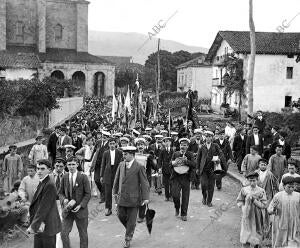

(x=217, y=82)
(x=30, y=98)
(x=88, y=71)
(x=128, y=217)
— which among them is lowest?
(x=128, y=217)

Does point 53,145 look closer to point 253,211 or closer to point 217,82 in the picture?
point 253,211

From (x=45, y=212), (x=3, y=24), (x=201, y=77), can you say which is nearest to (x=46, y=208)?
(x=45, y=212)

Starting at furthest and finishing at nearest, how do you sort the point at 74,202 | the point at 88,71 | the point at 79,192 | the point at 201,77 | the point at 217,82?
the point at 201,77
the point at 88,71
the point at 217,82
the point at 79,192
the point at 74,202

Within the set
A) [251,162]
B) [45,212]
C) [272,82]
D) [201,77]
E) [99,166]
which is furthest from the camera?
[201,77]

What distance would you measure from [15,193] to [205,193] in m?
4.67

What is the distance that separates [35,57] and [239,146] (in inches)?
1620

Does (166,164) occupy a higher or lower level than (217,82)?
lower

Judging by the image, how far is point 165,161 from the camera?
1231 cm

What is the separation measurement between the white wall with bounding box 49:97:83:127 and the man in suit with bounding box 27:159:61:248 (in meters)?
19.6

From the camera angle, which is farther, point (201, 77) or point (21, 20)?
point (21, 20)

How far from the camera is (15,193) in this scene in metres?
8.91

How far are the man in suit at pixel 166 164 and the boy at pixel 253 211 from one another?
4.09 m

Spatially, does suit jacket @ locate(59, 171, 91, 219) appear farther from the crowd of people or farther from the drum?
the drum

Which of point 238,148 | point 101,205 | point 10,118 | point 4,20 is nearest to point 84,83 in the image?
point 4,20
